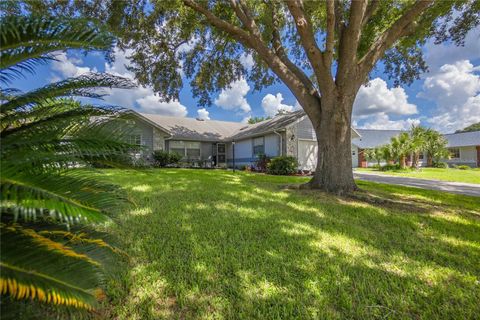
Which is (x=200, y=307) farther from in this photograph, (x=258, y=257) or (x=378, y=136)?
(x=378, y=136)

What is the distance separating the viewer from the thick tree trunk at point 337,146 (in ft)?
23.8

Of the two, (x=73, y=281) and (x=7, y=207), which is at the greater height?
(x=7, y=207)

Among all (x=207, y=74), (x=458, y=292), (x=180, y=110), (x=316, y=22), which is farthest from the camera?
(x=180, y=110)

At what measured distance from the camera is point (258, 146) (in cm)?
1948

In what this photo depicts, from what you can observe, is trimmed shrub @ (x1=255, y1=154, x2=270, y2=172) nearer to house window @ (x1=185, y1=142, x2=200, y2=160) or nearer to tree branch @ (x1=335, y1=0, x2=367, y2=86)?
house window @ (x1=185, y1=142, x2=200, y2=160)

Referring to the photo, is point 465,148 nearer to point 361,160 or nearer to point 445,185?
point 361,160

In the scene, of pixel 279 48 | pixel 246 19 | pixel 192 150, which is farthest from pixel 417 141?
pixel 246 19

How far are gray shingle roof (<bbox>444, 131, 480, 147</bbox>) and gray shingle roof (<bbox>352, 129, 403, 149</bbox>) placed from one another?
19.9 feet

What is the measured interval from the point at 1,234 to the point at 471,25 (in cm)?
1409

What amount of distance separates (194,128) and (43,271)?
22.3 m

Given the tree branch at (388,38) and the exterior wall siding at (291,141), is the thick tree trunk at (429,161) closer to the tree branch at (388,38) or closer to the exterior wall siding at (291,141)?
the exterior wall siding at (291,141)

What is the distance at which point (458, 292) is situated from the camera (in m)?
2.29

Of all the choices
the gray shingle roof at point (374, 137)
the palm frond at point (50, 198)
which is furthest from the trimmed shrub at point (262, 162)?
the gray shingle roof at point (374, 137)

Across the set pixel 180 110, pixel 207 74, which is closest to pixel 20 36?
pixel 207 74
